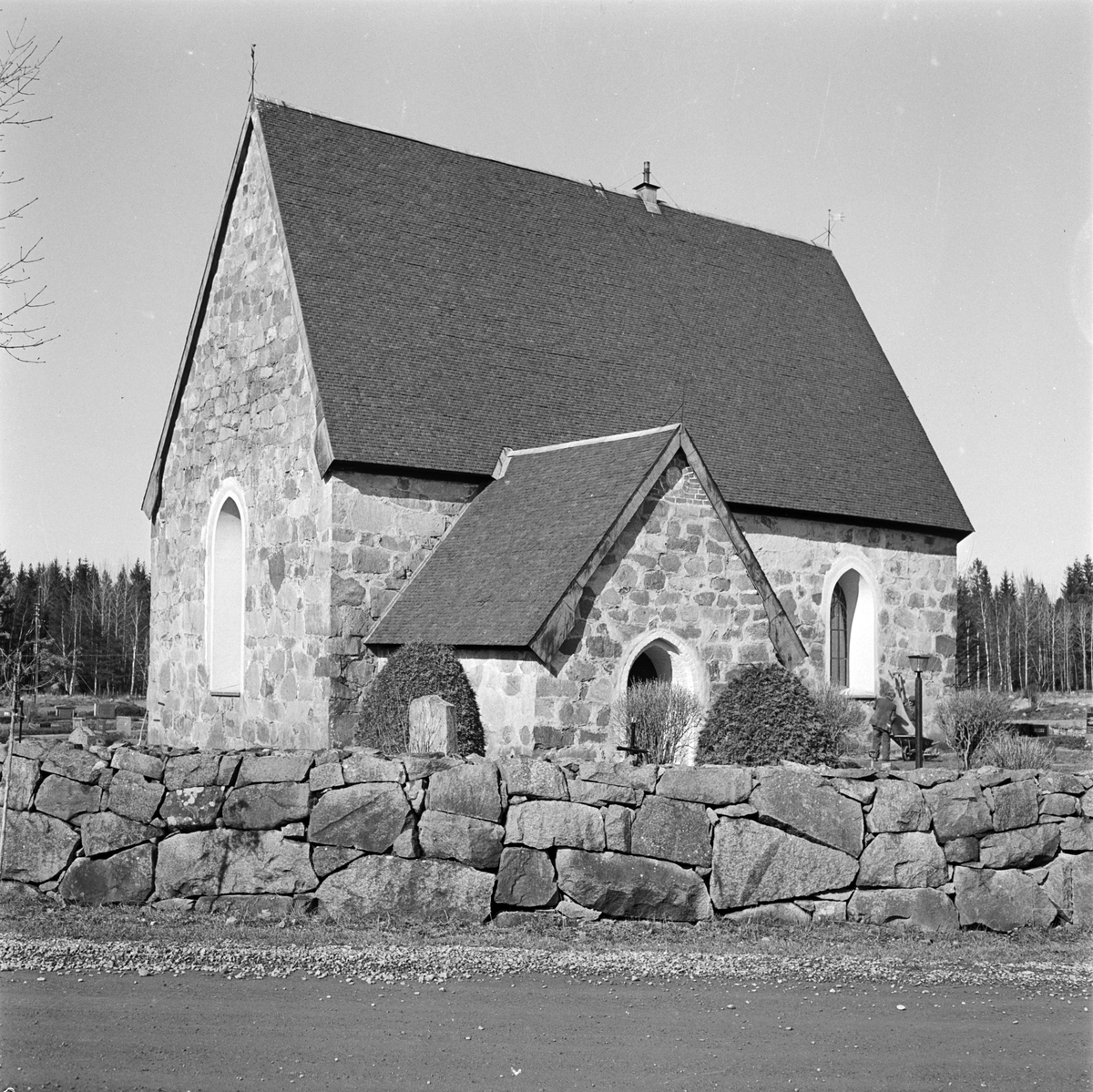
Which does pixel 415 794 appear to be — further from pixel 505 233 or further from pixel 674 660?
pixel 505 233

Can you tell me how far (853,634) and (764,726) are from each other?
9.89 metres

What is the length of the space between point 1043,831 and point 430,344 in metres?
11.8

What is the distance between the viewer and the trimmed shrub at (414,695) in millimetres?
14336

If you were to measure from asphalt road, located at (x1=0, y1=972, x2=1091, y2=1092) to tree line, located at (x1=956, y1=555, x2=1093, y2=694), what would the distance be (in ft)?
215

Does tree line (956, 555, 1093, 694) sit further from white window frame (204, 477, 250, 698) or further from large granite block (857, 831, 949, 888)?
large granite block (857, 831, 949, 888)

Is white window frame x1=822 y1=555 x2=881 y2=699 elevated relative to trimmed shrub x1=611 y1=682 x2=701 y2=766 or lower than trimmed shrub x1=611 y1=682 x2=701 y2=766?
elevated

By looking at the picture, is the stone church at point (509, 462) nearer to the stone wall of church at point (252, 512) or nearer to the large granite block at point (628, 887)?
the stone wall of church at point (252, 512)

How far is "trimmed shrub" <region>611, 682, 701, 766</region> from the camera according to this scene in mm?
14188

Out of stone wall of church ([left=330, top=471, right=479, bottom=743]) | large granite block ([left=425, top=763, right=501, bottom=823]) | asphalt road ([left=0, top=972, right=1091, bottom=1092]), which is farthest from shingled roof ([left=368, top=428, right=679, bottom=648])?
asphalt road ([left=0, top=972, right=1091, bottom=1092])

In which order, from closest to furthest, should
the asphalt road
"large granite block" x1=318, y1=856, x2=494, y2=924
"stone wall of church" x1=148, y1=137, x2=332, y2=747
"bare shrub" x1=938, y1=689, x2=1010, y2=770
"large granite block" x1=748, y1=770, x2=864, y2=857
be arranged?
the asphalt road < "large granite block" x1=318, y1=856, x2=494, y2=924 < "large granite block" x1=748, y1=770, x2=864, y2=857 < "stone wall of church" x1=148, y1=137, x2=332, y2=747 < "bare shrub" x1=938, y1=689, x2=1010, y2=770

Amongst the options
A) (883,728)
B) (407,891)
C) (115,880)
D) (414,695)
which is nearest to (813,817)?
(407,891)

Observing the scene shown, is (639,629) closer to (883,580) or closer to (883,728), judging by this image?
(883,728)

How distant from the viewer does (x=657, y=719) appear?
46.7ft

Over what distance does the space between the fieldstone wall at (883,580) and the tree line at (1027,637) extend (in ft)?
163
